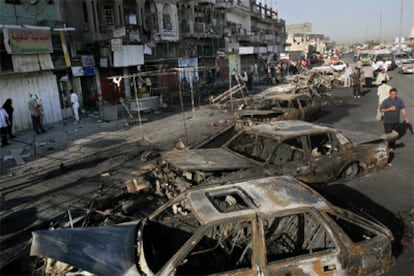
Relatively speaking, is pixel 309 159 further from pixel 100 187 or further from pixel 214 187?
pixel 100 187

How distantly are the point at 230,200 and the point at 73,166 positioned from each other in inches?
290

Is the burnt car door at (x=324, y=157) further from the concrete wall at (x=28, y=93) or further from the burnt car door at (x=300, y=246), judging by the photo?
the concrete wall at (x=28, y=93)

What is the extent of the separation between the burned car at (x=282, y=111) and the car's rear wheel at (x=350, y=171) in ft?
17.3

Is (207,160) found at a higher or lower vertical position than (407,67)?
lower

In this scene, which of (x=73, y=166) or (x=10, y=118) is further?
(x=10, y=118)

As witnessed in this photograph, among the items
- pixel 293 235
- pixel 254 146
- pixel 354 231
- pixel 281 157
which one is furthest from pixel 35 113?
pixel 354 231

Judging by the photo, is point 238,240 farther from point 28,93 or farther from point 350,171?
point 28,93

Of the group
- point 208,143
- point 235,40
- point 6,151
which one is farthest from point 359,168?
point 235,40

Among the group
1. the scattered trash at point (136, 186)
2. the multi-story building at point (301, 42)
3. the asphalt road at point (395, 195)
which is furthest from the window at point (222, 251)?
the multi-story building at point (301, 42)

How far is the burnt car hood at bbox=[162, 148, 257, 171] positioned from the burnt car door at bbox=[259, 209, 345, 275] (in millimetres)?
2098

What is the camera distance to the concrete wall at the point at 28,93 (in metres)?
15.7

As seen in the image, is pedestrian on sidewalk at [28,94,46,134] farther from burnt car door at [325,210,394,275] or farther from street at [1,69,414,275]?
burnt car door at [325,210,394,275]

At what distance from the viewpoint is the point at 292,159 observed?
7.28 m

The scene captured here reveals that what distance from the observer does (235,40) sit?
38.9m
